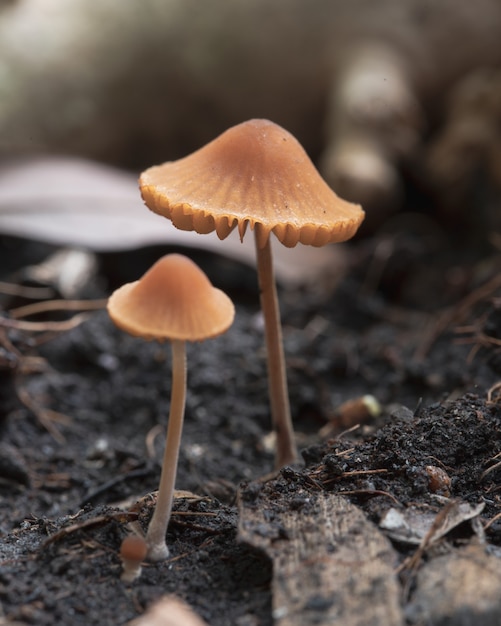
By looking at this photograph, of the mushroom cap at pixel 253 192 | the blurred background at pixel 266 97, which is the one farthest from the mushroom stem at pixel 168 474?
the blurred background at pixel 266 97

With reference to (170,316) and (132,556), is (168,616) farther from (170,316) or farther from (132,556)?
(170,316)

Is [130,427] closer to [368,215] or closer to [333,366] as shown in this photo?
[333,366]

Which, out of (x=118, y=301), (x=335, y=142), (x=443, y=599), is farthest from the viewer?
(x=335, y=142)

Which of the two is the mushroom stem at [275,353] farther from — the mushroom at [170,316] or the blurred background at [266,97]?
the blurred background at [266,97]

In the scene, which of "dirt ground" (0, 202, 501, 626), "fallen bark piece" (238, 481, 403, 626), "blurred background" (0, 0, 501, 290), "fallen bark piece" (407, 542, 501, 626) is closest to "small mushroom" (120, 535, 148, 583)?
"dirt ground" (0, 202, 501, 626)

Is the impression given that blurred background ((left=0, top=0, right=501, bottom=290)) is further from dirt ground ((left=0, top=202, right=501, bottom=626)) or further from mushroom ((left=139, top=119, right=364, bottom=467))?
mushroom ((left=139, top=119, right=364, bottom=467))

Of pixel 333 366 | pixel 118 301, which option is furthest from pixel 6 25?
pixel 118 301
